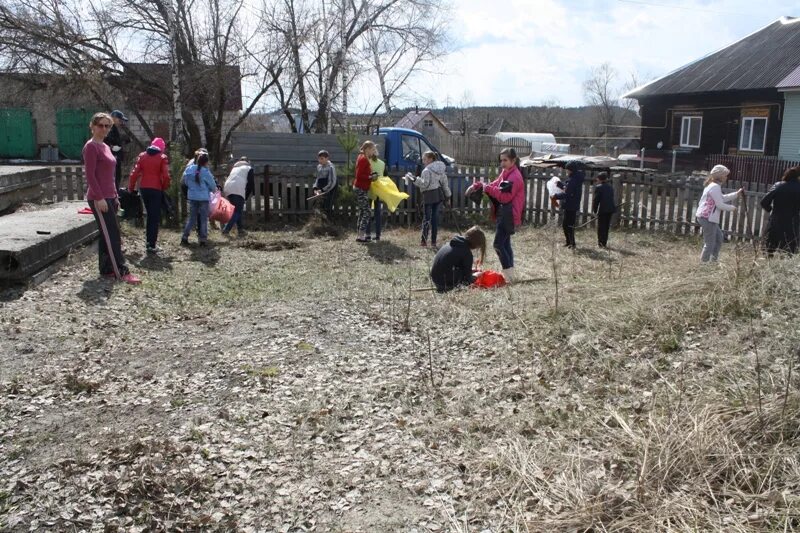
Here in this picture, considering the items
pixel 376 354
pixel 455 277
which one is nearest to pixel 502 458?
pixel 376 354

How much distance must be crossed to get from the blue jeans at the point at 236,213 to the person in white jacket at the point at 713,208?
7.76 metres

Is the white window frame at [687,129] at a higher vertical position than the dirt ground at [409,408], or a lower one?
higher

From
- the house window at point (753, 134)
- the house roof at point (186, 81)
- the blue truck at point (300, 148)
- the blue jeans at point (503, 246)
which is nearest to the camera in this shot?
the blue jeans at point (503, 246)

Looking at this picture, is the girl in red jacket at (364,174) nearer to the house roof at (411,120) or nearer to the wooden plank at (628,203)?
the wooden plank at (628,203)

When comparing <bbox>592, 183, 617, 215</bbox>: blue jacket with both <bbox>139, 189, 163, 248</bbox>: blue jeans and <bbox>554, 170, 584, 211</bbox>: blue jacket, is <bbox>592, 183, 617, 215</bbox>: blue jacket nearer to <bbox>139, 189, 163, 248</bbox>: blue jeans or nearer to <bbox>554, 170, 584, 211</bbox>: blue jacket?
<bbox>554, 170, 584, 211</bbox>: blue jacket

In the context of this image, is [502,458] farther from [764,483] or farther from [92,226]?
[92,226]

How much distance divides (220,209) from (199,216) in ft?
3.51

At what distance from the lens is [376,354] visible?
18.8 feet

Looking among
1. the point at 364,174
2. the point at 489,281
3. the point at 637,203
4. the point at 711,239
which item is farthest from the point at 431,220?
the point at 637,203

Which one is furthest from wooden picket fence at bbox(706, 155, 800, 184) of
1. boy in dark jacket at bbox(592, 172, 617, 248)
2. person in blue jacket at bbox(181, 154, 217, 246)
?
person in blue jacket at bbox(181, 154, 217, 246)

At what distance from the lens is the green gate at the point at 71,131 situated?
92.9 ft

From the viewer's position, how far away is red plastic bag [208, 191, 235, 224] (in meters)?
11.7

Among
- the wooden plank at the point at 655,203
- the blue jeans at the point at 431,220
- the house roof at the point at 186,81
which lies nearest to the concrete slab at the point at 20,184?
the blue jeans at the point at 431,220

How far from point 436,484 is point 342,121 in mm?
22680
